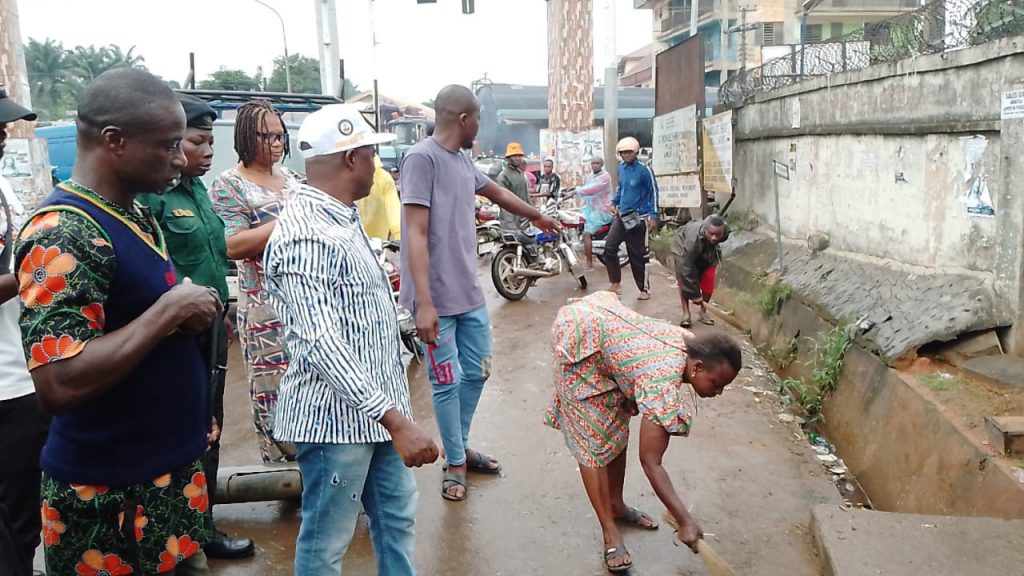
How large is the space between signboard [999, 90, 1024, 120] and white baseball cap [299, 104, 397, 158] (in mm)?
3686

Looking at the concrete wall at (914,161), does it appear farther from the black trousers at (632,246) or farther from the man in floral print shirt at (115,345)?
the man in floral print shirt at (115,345)

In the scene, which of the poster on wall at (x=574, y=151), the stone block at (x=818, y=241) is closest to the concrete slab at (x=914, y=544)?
the stone block at (x=818, y=241)

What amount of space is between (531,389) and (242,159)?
295 cm

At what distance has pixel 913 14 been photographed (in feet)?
16.1

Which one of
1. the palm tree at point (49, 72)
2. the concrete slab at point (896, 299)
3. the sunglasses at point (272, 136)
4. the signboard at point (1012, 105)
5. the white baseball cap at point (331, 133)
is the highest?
the palm tree at point (49, 72)

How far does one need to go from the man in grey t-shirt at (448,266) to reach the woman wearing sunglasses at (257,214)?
23.1 inches

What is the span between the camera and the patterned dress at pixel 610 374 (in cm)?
262

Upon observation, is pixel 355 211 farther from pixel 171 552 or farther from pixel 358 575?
pixel 358 575

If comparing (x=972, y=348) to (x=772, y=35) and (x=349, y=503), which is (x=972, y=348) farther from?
(x=772, y=35)

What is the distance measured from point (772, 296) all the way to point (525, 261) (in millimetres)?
2985

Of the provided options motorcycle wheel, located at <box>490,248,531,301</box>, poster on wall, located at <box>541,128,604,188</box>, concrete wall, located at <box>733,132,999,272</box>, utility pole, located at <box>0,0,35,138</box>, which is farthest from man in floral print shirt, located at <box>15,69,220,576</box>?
poster on wall, located at <box>541,128,604,188</box>

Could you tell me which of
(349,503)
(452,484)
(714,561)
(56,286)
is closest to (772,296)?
(452,484)

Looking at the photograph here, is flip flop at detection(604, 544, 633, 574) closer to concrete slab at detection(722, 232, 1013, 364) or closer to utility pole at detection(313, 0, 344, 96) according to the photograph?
concrete slab at detection(722, 232, 1013, 364)

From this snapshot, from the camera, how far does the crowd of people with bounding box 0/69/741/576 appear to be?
1.59 metres
